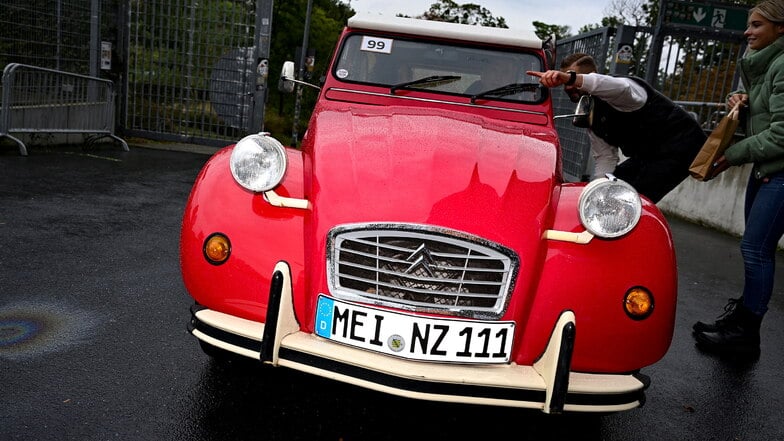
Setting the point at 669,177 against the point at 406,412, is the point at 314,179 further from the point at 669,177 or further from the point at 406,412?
the point at 669,177

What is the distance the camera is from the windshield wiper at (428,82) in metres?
3.89

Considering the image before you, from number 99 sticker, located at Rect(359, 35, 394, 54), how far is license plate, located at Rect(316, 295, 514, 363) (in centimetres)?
222

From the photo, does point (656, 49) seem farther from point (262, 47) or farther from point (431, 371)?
point (431, 371)

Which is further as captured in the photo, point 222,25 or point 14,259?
point 222,25

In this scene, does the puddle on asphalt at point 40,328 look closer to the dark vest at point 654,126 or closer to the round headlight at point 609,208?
the round headlight at point 609,208

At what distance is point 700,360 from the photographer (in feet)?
12.7

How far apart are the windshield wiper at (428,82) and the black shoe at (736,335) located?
2.20m

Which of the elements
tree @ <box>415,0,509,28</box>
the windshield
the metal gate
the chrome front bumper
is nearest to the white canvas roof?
the windshield

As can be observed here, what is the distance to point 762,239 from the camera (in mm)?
3734

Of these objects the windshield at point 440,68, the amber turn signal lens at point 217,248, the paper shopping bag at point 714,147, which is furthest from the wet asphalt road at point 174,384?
the windshield at point 440,68

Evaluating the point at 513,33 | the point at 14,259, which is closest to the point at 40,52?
the point at 14,259

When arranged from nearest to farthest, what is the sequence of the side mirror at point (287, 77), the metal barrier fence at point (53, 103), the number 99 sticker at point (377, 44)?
the number 99 sticker at point (377, 44) < the side mirror at point (287, 77) < the metal barrier fence at point (53, 103)

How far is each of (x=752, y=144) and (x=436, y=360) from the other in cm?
246

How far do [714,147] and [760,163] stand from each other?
0.86 feet
